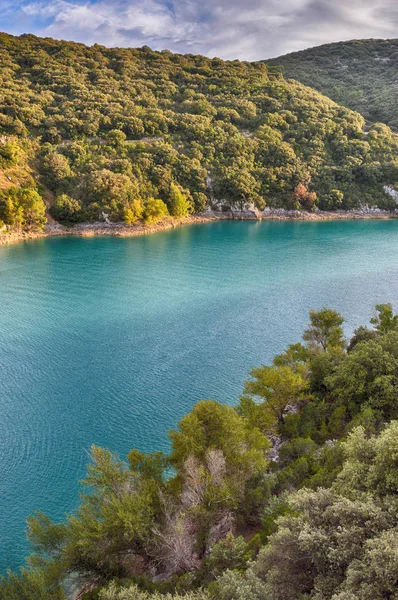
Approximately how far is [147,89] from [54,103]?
2931cm

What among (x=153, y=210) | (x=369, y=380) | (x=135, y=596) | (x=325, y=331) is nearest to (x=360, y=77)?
(x=153, y=210)

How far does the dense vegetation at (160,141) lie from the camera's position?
7950 centimetres

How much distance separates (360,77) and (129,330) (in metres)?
187

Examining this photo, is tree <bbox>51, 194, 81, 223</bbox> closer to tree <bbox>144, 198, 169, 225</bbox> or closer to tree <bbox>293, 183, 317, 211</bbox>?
tree <bbox>144, 198, 169, 225</bbox>

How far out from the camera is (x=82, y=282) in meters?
50.6

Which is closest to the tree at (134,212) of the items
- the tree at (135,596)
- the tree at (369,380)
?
the tree at (369,380)

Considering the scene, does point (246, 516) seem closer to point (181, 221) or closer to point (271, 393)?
point (271, 393)

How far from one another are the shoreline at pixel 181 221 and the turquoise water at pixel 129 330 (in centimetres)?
440

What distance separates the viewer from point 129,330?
37.1m

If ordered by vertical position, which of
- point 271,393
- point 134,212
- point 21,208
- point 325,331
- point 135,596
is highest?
point 21,208

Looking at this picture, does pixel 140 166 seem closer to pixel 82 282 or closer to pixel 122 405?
pixel 82 282

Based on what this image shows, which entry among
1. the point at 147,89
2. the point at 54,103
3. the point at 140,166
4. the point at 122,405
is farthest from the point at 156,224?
the point at 122,405

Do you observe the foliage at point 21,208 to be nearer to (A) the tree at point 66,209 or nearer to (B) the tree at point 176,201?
(A) the tree at point 66,209

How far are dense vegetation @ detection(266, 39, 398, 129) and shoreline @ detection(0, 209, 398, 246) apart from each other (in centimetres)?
4921
